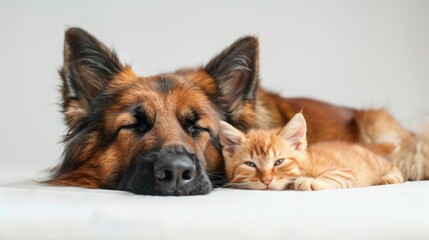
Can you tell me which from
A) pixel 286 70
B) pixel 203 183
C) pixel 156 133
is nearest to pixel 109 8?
pixel 286 70

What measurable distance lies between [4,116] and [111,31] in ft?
3.58

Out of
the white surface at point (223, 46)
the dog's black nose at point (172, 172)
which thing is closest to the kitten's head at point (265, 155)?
the dog's black nose at point (172, 172)

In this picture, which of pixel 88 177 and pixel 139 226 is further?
pixel 88 177

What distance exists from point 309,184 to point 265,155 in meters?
0.24

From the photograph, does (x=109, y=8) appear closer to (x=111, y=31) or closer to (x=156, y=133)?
(x=111, y=31)

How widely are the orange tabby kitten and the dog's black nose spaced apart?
1.24 ft

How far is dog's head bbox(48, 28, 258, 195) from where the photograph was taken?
90.8 inches

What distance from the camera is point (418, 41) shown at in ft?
15.6

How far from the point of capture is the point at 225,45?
4734 millimetres

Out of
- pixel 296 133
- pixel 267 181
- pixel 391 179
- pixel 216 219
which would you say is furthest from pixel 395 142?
pixel 216 219

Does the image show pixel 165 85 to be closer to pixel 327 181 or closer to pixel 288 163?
pixel 288 163

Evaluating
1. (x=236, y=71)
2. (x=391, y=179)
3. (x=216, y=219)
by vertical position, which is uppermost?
(x=236, y=71)

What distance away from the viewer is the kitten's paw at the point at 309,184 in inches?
92.0

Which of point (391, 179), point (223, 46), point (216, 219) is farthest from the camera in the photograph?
point (223, 46)
